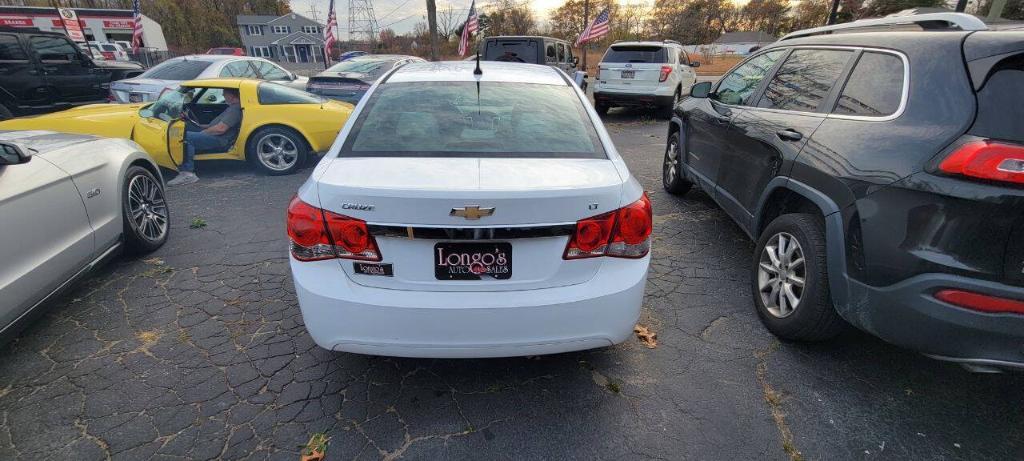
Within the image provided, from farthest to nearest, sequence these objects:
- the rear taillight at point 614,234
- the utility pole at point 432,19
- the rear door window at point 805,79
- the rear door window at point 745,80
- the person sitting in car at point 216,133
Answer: the utility pole at point 432,19, the person sitting in car at point 216,133, the rear door window at point 745,80, the rear door window at point 805,79, the rear taillight at point 614,234

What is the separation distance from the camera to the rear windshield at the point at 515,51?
11.6m

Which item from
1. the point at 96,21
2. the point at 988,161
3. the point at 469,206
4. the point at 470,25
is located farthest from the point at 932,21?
the point at 96,21

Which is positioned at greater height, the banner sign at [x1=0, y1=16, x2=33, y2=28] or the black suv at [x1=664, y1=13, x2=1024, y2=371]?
the banner sign at [x1=0, y1=16, x2=33, y2=28]

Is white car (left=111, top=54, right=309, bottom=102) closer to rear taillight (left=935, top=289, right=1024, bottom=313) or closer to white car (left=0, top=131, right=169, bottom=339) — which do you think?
white car (left=0, top=131, right=169, bottom=339)

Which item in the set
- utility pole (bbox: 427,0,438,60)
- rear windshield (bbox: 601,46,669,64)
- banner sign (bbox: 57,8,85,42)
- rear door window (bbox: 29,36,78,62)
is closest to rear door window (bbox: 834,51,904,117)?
rear windshield (bbox: 601,46,669,64)

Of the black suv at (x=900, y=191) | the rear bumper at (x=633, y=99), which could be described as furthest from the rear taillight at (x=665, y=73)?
the black suv at (x=900, y=191)

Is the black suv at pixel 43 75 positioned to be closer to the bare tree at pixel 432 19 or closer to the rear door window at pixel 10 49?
the rear door window at pixel 10 49

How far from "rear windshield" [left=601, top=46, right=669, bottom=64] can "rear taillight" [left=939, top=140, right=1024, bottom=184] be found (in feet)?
31.2

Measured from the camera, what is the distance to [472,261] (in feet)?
6.26

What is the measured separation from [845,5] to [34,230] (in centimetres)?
4255

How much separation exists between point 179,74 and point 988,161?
401 inches

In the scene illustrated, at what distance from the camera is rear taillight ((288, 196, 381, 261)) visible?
6.19 ft

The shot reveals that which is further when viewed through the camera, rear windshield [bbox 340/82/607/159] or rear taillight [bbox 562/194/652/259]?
rear windshield [bbox 340/82/607/159]

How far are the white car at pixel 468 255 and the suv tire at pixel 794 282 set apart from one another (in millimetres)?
1097
